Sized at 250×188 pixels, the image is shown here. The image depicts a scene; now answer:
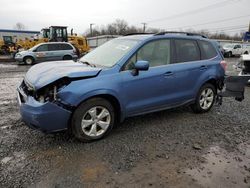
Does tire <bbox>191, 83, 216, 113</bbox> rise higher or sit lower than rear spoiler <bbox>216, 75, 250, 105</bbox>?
lower

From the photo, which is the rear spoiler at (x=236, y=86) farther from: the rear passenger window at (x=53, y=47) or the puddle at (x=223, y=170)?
the rear passenger window at (x=53, y=47)

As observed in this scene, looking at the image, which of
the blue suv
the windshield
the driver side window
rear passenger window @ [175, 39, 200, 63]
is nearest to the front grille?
the blue suv

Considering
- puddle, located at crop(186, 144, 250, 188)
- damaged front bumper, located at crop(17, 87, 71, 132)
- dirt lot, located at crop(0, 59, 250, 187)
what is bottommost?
puddle, located at crop(186, 144, 250, 188)

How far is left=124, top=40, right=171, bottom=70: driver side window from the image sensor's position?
4.43m

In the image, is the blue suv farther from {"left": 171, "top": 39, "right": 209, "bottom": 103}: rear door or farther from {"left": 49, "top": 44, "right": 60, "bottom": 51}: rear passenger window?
{"left": 49, "top": 44, "right": 60, "bottom": 51}: rear passenger window

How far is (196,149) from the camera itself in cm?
401

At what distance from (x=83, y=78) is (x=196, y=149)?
7.04 ft

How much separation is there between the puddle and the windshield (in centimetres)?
221

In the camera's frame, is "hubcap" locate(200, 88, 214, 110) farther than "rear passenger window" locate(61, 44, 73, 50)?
No

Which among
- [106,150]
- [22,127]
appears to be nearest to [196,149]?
[106,150]

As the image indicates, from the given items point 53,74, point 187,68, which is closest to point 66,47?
point 187,68

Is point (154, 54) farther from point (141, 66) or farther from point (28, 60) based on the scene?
point (28, 60)

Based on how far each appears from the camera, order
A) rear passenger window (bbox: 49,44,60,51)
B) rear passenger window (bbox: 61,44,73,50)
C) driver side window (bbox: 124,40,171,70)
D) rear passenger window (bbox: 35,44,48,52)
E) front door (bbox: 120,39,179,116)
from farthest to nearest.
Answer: rear passenger window (bbox: 61,44,73,50)
rear passenger window (bbox: 49,44,60,51)
rear passenger window (bbox: 35,44,48,52)
driver side window (bbox: 124,40,171,70)
front door (bbox: 120,39,179,116)

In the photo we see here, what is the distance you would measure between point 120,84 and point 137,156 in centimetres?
121
